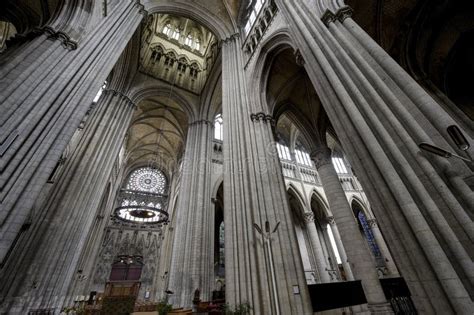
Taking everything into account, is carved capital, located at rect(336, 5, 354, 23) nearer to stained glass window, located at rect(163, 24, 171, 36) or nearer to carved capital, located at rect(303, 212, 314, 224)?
carved capital, located at rect(303, 212, 314, 224)

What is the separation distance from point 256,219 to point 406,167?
149 inches

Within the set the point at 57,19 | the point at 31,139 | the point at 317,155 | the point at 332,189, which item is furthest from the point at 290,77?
the point at 31,139

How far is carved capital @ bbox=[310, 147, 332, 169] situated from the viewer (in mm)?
8961

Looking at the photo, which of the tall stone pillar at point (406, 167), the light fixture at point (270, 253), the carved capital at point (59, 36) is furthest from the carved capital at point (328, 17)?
the carved capital at point (59, 36)

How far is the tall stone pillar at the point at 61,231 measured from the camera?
205 inches

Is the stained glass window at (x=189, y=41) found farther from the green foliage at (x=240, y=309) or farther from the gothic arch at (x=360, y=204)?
the gothic arch at (x=360, y=204)

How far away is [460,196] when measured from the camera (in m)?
2.11

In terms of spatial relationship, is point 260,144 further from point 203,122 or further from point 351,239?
point 203,122

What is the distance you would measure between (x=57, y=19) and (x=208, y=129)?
9.61 meters

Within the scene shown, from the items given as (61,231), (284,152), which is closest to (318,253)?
(284,152)

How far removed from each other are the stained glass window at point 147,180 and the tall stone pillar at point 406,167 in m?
22.9

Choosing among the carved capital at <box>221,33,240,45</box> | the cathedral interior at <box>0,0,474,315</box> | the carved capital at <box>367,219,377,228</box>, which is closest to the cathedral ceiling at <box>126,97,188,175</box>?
the cathedral interior at <box>0,0,474,315</box>

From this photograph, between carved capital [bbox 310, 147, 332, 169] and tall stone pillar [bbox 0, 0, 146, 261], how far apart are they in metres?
8.88

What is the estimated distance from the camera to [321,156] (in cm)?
913
